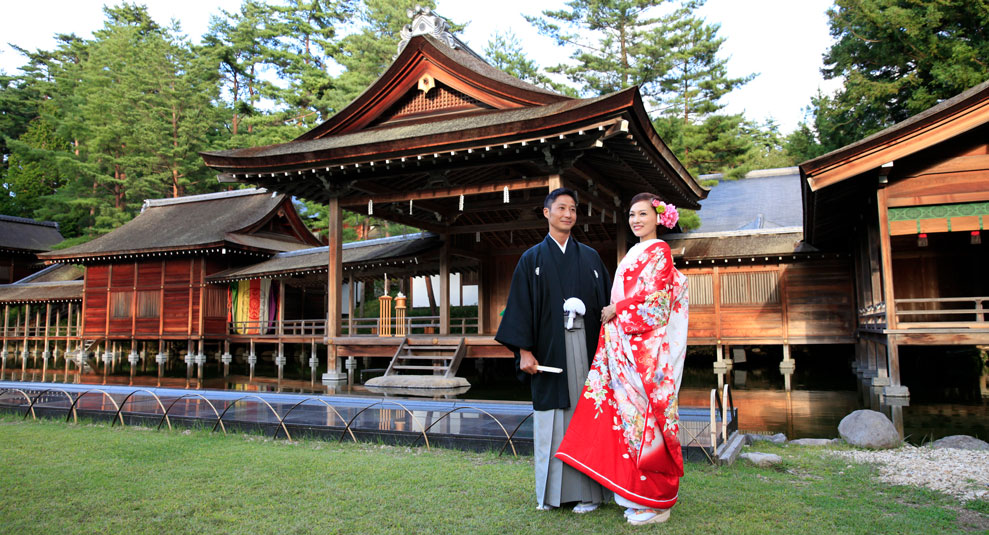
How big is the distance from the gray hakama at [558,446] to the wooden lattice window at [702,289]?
1271cm

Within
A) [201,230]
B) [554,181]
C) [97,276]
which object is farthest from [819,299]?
[97,276]

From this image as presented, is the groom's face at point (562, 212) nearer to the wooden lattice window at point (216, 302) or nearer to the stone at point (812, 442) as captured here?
the stone at point (812, 442)

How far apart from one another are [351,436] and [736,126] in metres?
19.3

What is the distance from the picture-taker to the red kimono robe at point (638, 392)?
3.40m

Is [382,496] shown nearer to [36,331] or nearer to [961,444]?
[961,444]

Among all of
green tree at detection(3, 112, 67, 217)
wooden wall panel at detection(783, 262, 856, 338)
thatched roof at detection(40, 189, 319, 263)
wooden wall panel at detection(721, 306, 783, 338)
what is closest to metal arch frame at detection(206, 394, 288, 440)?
wooden wall panel at detection(721, 306, 783, 338)

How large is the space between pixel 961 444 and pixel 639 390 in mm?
4443

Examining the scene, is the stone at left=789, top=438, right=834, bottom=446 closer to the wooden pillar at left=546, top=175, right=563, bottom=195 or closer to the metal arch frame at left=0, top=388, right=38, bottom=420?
the wooden pillar at left=546, top=175, right=563, bottom=195

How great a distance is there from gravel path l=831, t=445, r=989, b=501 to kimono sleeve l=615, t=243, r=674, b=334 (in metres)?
2.28

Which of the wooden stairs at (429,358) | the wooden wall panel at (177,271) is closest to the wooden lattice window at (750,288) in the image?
the wooden stairs at (429,358)

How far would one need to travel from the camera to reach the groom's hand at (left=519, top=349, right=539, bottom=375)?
12.2 ft

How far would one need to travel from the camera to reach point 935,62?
1658 cm

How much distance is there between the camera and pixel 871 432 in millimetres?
6125

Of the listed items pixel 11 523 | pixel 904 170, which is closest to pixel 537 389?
pixel 11 523
